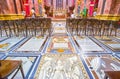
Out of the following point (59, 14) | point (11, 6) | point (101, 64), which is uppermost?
point (11, 6)

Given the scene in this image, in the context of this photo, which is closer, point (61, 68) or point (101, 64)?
point (61, 68)

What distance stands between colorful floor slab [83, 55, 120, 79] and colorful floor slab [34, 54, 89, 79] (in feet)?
0.59

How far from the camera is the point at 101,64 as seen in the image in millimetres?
2283

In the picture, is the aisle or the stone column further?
the stone column

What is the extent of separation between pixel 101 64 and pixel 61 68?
850 millimetres

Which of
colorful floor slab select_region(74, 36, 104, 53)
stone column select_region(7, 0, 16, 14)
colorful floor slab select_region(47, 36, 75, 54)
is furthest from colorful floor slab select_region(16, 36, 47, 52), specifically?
stone column select_region(7, 0, 16, 14)

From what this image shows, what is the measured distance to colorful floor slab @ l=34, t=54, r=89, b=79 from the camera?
1.87m

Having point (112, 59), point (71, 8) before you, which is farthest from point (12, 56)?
point (71, 8)

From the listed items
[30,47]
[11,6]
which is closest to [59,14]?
[11,6]

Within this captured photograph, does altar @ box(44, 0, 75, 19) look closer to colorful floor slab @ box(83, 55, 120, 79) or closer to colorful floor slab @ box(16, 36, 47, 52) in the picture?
colorful floor slab @ box(16, 36, 47, 52)

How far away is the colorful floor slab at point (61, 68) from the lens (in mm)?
1870

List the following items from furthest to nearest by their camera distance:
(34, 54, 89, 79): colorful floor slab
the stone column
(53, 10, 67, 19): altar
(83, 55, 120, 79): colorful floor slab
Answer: (53, 10, 67, 19): altar → the stone column → (83, 55, 120, 79): colorful floor slab → (34, 54, 89, 79): colorful floor slab

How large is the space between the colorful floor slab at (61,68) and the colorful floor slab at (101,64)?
18 centimetres

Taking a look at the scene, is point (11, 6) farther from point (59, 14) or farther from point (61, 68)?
point (59, 14)
